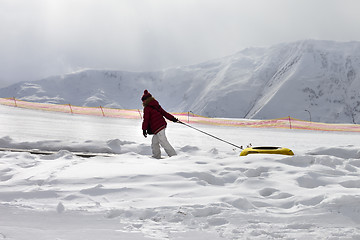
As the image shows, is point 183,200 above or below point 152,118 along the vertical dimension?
below

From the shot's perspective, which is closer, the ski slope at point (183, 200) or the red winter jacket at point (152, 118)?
the ski slope at point (183, 200)

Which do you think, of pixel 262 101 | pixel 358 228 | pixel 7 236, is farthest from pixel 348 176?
pixel 262 101

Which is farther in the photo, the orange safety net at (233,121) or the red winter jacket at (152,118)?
the orange safety net at (233,121)

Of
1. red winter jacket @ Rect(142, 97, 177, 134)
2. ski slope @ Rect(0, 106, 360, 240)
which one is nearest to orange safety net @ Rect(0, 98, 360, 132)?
red winter jacket @ Rect(142, 97, 177, 134)

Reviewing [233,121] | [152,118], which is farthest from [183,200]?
[233,121]

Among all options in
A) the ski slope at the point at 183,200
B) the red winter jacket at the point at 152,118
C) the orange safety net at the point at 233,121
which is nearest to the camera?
the ski slope at the point at 183,200

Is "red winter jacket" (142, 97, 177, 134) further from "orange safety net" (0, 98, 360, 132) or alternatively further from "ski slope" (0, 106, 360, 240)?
"orange safety net" (0, 98, 360, 132)

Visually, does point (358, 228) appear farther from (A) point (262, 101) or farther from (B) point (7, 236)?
(A) point (262, 101)

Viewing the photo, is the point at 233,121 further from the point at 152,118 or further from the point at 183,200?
the point at 183,200

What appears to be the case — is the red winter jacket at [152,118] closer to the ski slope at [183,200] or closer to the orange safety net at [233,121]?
the ski slope at [183,200]

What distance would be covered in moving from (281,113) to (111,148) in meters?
173

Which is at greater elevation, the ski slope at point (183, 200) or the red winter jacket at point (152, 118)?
the red winter jacket at point (152, 118)

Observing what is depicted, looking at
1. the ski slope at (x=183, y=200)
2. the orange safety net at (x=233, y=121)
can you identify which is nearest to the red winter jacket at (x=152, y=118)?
the ski slope at (x=183, y=200)

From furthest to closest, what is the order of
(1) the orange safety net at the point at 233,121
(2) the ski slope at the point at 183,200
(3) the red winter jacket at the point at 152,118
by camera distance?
(1) the orange safety net at the point at 233,121 → (3) the red winter jacket at the point at 152,118 → (2) the ski slope at the point at 183,200
